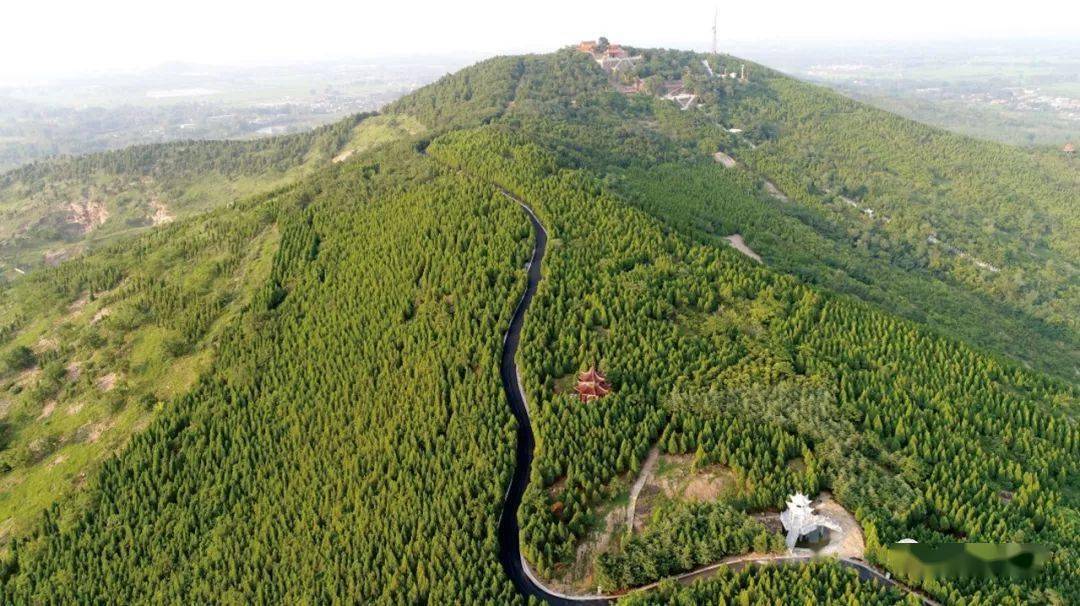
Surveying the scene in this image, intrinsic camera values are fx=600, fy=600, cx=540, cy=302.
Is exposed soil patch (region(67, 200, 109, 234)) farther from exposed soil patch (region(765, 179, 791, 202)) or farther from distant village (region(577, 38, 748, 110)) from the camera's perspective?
exposed soil patch (region(765, 179, 791, 202))

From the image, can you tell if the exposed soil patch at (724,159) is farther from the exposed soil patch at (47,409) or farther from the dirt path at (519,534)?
the exposed soil patch at (47,409)

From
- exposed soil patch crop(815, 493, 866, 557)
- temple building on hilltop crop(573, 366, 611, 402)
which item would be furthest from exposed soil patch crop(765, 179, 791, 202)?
exposed soil patch crop(815, 493, 866, 557)

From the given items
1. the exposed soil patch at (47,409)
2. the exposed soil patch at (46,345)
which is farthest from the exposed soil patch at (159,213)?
the exposed soil patch at (47,409)

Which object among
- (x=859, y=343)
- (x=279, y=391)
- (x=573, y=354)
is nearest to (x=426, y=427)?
(x=573, y=354)

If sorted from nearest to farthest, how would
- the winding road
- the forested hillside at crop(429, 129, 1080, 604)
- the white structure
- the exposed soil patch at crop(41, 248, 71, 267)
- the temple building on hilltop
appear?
the winding road → the white structure → the forested hillside at crop(429, 129, 1080, 604) → the temple building on hilltop → the exposed soil patch at crop(41, 248, 71, 267)

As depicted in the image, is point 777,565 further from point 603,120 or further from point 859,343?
point 603,120

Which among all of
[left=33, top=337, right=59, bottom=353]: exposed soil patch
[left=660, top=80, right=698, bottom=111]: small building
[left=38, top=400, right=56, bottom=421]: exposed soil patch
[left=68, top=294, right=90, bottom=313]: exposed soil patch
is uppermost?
[left=660, top=80, right=698, bottom=111]: small building

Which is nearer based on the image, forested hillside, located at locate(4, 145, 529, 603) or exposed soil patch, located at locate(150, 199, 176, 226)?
forested hillside, located at locate(4, 145, 529, 603)

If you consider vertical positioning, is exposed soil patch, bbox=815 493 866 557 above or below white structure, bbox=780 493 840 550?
below
